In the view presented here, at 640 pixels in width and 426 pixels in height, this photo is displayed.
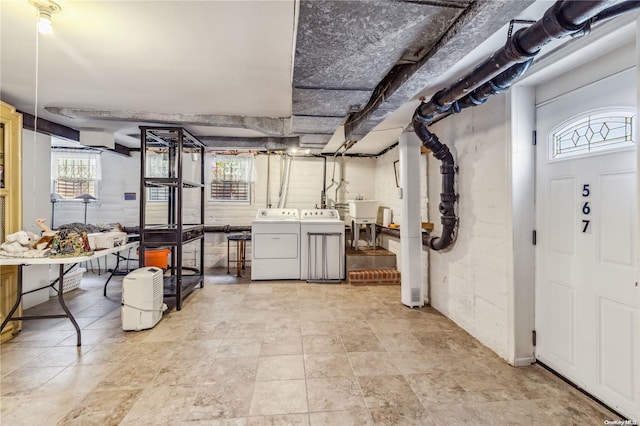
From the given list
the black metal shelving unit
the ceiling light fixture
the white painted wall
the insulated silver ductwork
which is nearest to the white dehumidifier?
the black metal shelving unit

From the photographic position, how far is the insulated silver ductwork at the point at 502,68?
1.12m

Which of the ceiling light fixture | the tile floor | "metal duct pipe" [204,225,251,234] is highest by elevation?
the ceiling light fixture

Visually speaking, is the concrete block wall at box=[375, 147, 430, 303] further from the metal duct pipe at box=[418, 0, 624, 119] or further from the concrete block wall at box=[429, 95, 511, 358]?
the metal duct pipe at box=[418, 0, 624, 119]

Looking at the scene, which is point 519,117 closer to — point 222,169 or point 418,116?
point 418,116

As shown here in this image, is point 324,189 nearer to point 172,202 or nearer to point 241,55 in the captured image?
point 172,202

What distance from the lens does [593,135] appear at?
1.74 m

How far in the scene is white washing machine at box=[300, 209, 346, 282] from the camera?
15.0 feet

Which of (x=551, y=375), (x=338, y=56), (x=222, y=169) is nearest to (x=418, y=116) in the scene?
(x=338, y=56)

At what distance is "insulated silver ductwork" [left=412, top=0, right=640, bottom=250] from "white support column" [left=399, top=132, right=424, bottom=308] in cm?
34

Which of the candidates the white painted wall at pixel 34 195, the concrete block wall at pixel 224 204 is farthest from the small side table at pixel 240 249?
the white painted wall at pixel 34 195

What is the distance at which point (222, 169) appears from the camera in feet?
17.6

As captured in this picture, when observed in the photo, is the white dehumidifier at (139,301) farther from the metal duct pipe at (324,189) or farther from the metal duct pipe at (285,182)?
the metal duct pipe at (324,189)

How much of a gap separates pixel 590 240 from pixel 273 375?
226cm

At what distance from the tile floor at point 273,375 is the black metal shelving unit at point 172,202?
631 millimetres
